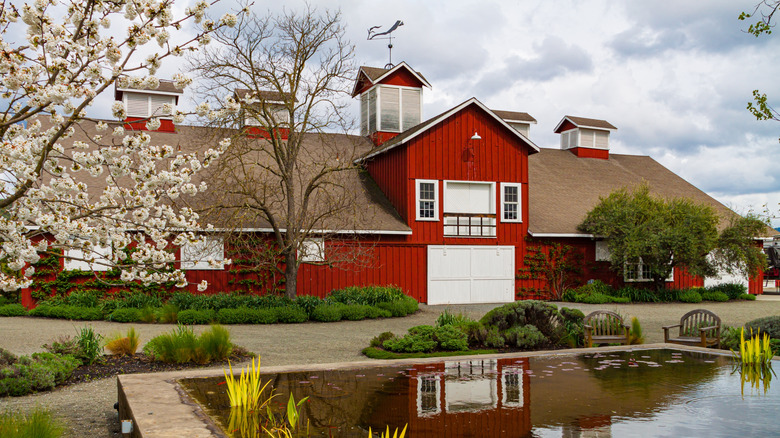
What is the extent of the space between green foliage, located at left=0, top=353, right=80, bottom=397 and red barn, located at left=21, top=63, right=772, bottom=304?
1086 cm

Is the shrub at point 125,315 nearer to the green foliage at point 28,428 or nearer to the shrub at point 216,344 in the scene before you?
the shrub at point 216,344

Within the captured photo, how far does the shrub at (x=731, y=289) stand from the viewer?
27203 mm

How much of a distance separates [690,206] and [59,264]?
22.6 metres

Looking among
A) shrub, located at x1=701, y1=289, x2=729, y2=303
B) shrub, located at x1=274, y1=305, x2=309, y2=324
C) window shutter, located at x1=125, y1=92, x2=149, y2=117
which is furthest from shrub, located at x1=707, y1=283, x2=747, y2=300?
window shutter, located at x1=125, y1=92, x2=149, y2=117

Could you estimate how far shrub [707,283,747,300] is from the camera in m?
27.2

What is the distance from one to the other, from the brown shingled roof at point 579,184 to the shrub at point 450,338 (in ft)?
45.7

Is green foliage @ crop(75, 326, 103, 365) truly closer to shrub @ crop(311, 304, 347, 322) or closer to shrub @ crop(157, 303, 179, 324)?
shrub @ crop(157, 303, 179, 324)

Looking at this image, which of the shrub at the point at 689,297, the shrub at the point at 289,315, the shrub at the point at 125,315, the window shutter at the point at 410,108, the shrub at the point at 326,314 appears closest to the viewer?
the shrub at the point at 125,315

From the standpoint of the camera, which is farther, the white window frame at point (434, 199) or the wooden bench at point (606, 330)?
the white window frame at point (434, 199)

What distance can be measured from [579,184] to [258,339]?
20424mm

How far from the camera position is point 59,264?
19.0 m

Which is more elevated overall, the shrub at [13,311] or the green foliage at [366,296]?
the green foliage at [366,296]

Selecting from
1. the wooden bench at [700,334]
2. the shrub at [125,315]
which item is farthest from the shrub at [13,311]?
the wooden bench at [700,334]

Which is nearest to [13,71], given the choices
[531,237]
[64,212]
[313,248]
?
[64,212]
